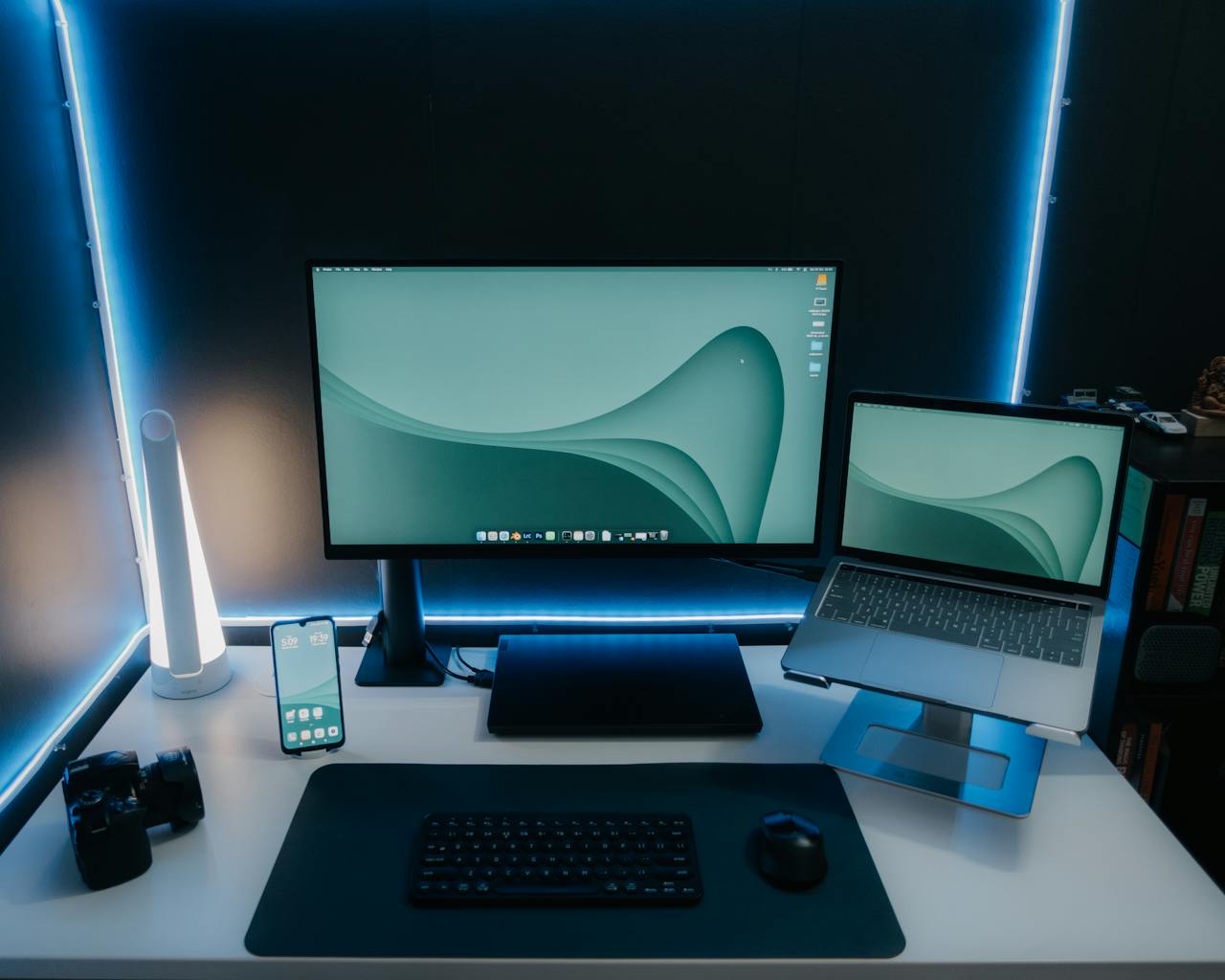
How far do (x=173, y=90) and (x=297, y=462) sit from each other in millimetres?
576

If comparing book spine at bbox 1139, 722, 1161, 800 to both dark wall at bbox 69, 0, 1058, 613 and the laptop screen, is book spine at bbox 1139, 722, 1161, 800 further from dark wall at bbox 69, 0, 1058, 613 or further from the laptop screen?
dark wall at bbox 69, 0, 1058, 613

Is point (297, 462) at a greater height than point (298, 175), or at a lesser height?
lesser

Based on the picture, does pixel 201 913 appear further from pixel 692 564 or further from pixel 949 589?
pixel 949 589

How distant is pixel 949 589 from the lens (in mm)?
1335

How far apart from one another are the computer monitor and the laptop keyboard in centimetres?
11

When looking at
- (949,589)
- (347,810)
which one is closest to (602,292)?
(949,589)

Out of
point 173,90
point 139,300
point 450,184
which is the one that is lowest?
point 139,300

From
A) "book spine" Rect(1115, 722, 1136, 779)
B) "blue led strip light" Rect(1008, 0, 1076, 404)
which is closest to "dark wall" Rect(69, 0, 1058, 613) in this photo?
"blue led strip light" Rect(1008, 0, 1076, 404)

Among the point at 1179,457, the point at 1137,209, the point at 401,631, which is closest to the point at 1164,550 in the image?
the point at 1179,457

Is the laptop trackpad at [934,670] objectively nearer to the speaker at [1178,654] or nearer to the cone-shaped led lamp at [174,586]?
the speaker at [1178,654]

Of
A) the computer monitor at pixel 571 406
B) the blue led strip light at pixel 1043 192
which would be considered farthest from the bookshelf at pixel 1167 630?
the computer monitor at pixel 571 406

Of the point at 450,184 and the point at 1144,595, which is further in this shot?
the point at 450,184

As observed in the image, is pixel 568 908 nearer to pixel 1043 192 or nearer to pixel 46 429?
pixel 46 429

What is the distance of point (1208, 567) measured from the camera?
1.35 metres
